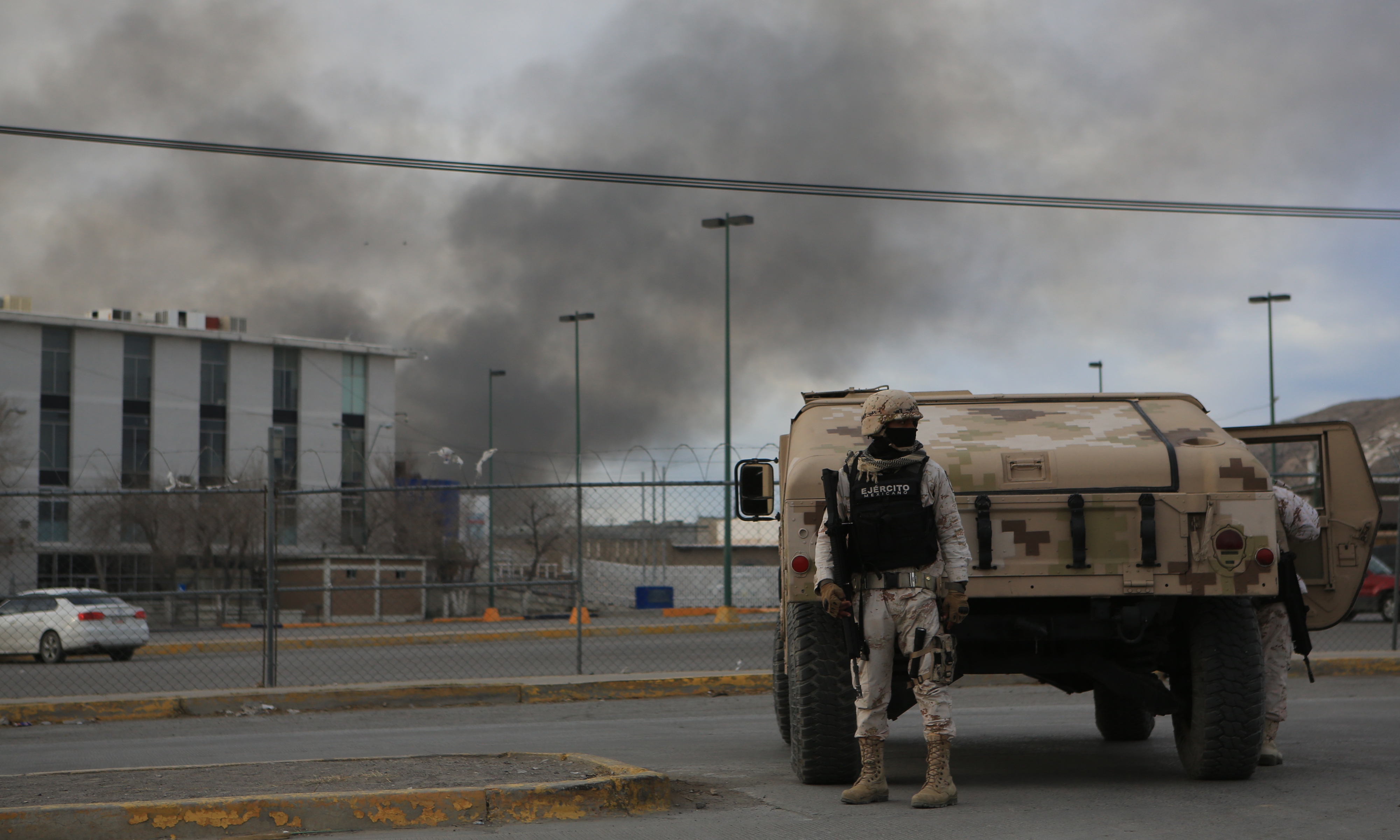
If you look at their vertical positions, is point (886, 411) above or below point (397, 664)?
above

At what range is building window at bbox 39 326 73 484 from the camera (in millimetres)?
63312

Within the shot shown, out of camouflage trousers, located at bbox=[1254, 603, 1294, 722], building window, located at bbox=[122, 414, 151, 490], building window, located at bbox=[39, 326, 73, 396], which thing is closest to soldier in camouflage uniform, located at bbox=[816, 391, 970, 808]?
camouflage trousers, located at bbox=[1254, 603, 1294, 722]

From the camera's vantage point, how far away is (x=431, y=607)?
25.2 metres

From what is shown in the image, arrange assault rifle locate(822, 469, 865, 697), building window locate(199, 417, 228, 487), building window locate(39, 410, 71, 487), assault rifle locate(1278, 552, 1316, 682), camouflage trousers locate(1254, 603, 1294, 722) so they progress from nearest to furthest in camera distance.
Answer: assault rifle locate(822, 469, 865, 697)
assault rifle locate(1278, 552, 1316, 682)
camouflage trousers locate(1254, 603, 1294, 722)
building window locate(39, 410, 71, 487)
building window locate(199, 417, 228, 487)

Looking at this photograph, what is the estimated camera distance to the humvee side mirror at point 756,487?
26.5 feet

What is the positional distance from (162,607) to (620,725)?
14.1m

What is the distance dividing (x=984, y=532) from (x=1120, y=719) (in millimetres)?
3040

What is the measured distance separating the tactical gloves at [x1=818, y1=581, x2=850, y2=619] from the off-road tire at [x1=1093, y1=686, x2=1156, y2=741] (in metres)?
3.36

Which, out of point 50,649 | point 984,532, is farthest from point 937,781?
point 50,649

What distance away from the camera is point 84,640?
70.8 feet

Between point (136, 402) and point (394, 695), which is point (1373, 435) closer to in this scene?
point (136, 402)

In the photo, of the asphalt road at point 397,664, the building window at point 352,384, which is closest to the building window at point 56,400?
the building window at point 352,384

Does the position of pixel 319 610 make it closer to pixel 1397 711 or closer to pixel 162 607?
pixel 162 607

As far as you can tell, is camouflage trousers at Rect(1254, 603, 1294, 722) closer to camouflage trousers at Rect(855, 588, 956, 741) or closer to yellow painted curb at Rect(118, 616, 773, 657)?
camouflage trousers at Rect(855, 588, 956, 741)
